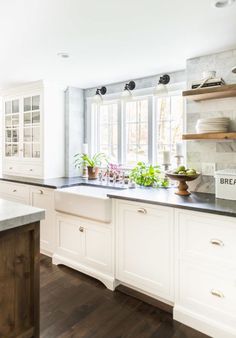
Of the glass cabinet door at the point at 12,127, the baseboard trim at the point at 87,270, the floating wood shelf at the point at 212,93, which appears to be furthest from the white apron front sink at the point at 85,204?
the glass cabinet door at the point at 12,127

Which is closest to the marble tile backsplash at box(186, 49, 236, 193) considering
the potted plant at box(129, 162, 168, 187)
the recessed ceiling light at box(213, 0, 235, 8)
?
the potted plant at box(129, 162, 168, 187)

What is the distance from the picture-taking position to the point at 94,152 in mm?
3910

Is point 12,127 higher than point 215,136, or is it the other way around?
point 12,127

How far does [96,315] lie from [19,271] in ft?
2.96

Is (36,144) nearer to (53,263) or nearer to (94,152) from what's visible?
(94,152)

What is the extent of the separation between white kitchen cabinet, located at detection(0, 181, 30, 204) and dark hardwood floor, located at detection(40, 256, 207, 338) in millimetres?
1127

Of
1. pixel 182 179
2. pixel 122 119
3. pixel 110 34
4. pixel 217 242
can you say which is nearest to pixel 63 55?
pixel 110 34

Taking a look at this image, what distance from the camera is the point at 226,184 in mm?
2148

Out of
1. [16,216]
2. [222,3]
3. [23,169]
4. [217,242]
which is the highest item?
[222,3]

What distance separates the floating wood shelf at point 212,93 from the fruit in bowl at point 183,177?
66cm

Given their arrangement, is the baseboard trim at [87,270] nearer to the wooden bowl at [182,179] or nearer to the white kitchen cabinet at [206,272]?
the white kitchen cabinet at [206,272]

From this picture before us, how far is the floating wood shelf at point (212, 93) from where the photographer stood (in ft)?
6.93

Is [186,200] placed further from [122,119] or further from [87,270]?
[122,119]

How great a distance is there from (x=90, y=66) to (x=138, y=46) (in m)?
0.72
